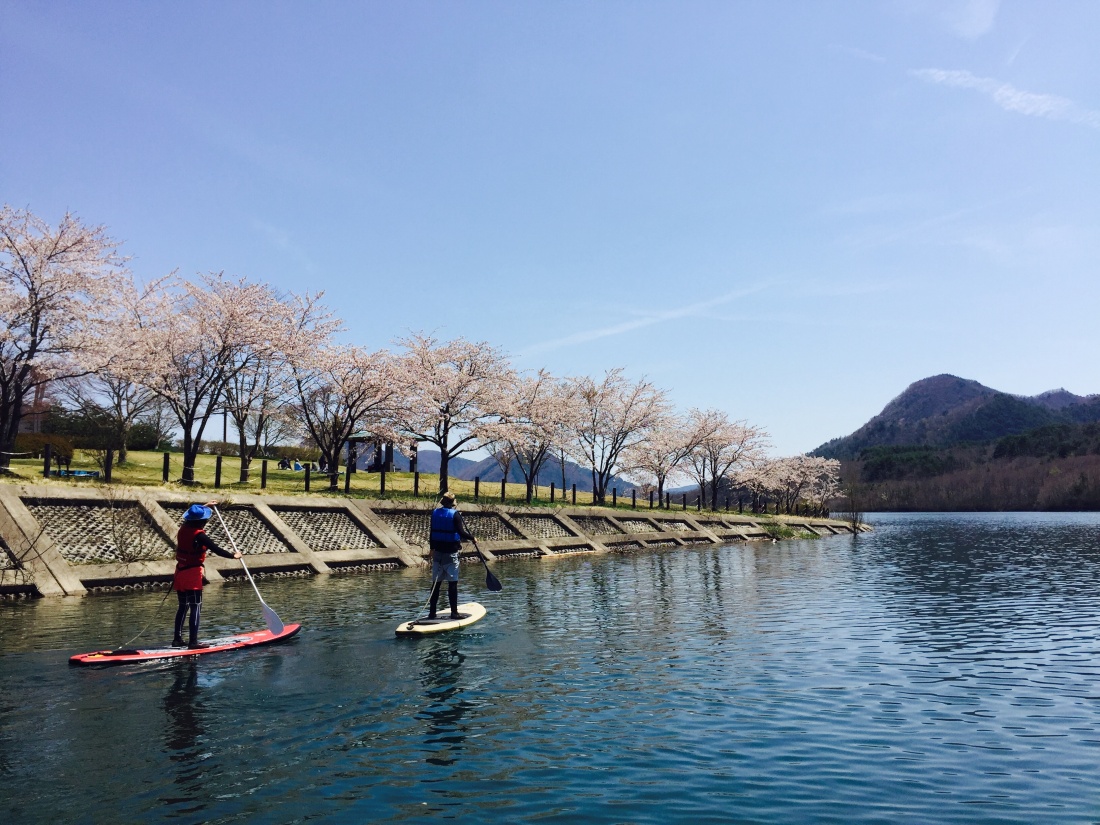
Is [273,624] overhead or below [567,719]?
overhead

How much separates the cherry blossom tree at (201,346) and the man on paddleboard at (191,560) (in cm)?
2718

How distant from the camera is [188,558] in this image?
14.1 m

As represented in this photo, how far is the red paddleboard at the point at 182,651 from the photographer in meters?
13.3

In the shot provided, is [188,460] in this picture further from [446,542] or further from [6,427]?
[446,542]

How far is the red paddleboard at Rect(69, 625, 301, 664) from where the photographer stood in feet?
43.5

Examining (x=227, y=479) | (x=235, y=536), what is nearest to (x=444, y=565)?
(x=235, y=536)

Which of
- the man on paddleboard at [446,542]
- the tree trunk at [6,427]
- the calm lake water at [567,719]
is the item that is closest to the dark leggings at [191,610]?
the calm lake water at [567,719]

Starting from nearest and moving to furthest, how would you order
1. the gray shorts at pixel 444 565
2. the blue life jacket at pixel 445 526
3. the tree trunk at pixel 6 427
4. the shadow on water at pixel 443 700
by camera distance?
the shadow on water at pixel 443 700
the blue life jacket at pixel 445 526
the gray shorts at pixel 444 565
the tree trunk at pixel 6 427

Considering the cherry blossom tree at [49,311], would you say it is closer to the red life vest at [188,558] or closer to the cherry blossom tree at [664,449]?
the red life vest at [188,558]

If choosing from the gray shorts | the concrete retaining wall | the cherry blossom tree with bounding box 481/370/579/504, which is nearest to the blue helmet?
the gray shorts

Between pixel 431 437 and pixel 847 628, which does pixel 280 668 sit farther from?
pixel 431 437

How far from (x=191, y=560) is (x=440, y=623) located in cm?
550

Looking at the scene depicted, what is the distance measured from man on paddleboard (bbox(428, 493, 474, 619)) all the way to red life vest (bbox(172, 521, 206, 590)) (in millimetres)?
4878

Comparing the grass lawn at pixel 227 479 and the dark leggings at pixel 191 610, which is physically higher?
the grass lawn at pixel 227 479
